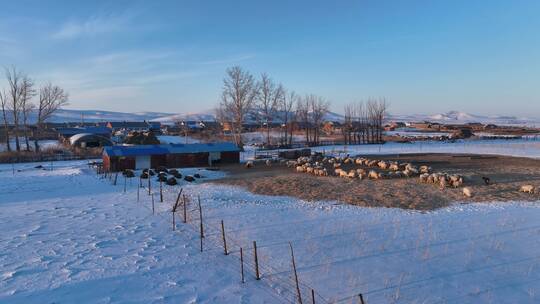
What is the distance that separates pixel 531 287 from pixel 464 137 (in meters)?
81.4

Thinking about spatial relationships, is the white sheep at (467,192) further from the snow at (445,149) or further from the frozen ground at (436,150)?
the snow at (445,149)

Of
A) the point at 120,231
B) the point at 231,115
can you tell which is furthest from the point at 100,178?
the point at 231,115

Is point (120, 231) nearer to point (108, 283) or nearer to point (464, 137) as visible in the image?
point (108, 283)

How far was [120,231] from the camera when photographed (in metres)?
16.3

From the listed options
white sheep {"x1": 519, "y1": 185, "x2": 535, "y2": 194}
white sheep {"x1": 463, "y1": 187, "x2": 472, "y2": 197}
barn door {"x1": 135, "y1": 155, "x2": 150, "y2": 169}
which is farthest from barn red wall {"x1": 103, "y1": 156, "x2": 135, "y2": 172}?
white sheep {"x1": 519, "y1": 185, "x2": 535, "y2": 194}

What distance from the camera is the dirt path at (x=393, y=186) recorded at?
72.3 feet

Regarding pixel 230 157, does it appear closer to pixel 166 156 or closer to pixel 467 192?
pixel 166 156

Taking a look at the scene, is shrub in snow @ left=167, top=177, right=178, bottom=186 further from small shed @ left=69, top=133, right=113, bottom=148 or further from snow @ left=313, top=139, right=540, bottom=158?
small shed @ left=69, top=133, right=113, bottom=148

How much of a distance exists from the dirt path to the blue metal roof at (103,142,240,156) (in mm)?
→ 5133

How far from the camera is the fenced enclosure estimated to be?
10.6 metres

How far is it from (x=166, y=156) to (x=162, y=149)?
0.83 meters

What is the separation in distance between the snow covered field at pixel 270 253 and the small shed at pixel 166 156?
47.1 feet

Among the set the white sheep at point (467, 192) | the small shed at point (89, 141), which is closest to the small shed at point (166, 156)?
the white sheep at point (467, 192)

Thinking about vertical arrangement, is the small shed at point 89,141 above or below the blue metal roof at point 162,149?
above
